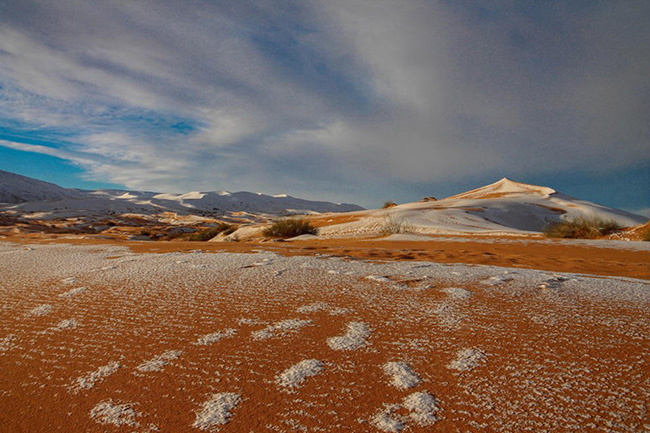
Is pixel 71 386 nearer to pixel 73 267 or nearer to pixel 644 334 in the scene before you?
pixel 644 334

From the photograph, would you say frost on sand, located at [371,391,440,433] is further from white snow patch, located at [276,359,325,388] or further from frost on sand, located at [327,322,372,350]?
frost on sand, located at [327,322,372,350]

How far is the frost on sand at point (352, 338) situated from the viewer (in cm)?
200

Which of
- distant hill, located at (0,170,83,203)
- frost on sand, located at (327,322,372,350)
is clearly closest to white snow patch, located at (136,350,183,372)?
frost on sand, located at (327,322,372,350)

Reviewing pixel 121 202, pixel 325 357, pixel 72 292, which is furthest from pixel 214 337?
pixel 121 202

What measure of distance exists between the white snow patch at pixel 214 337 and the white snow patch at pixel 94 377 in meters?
0.43

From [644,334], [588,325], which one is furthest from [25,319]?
[644,334]

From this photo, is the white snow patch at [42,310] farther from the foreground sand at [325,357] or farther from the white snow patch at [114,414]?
the white snow patch at [114,414]

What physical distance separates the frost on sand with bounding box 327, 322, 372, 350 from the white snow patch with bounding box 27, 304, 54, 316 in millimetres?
2265

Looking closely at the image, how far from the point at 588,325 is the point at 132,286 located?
150 inches

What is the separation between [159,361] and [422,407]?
4.40 ft

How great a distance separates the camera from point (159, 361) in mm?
1853

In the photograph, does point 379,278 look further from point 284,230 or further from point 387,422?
point 284,230

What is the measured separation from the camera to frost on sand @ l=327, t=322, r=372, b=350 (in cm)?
200

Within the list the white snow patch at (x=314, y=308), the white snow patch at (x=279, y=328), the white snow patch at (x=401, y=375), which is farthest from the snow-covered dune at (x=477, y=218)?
the white snow patch at (x=401, y=375)
